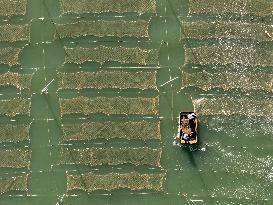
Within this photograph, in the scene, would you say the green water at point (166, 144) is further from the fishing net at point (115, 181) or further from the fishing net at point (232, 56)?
the fishing net at point (232, 56)

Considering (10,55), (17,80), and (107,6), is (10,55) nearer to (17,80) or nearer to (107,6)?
(17,80)

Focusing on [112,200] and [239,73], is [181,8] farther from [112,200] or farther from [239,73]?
[112,200]

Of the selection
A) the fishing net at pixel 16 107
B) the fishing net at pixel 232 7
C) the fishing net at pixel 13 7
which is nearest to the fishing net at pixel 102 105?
the fishing net at pixel 16 107

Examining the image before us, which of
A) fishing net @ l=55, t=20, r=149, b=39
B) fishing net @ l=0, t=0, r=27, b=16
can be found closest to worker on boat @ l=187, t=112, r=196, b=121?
fishing net @ l=55, t=20, r=149, b=39

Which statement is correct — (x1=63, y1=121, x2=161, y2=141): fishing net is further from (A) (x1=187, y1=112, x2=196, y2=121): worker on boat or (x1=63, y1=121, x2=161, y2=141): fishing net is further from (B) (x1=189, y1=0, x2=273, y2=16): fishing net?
(B) (x1=189, y1=0, x2=273, y2=16): fishing net

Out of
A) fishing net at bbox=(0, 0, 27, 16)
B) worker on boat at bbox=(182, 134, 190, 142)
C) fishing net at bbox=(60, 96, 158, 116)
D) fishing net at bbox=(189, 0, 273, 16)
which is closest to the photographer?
worker on boat at bbox=(182, 134, 190, 142)

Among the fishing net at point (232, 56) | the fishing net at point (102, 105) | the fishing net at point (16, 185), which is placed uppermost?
the fishing net at point (232, 56)

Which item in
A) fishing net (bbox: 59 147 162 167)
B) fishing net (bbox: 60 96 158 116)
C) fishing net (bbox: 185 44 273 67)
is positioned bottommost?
fishing net (bbox: 59 147 162 167)
